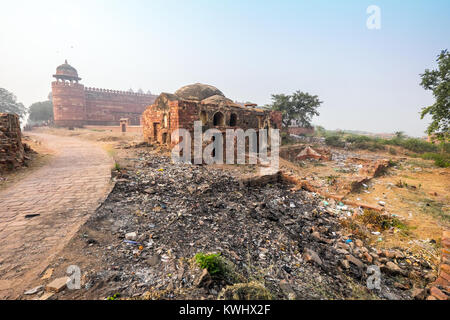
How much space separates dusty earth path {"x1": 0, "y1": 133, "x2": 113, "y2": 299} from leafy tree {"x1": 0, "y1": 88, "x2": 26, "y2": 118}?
130ft

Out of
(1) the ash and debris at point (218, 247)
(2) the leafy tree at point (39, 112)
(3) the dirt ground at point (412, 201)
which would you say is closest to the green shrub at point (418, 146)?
(3) the dirt ground at point (412, 201)

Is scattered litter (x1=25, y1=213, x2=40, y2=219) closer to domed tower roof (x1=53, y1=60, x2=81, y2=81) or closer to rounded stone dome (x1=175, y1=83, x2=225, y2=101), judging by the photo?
rounded stone dome (x1=175, y1=83, x2=225, y2=101)

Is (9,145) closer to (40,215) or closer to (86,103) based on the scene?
(40,215)

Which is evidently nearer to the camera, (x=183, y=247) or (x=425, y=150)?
(x=183, y=247)

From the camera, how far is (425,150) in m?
17.7

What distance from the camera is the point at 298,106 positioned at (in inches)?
840

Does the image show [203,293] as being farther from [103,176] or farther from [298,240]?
[103,176]

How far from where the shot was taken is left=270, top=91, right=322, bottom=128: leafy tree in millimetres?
20938

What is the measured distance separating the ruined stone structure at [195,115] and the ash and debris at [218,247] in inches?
152

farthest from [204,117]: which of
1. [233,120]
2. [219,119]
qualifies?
[233,120]

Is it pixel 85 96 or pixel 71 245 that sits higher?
pixel 85 96

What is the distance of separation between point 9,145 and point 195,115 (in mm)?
6130

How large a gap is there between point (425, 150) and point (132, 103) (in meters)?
35.7
